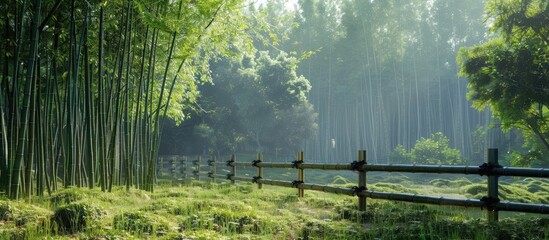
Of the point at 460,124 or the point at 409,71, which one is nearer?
the point at 460,124

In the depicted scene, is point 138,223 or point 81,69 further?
point 81,69

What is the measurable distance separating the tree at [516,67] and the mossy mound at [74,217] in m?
8.43

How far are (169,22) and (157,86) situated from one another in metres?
5.61

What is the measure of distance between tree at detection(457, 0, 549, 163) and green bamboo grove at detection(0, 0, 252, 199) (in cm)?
503

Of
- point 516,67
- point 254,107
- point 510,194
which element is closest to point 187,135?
point 254,107

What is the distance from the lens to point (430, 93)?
37688 millimetres

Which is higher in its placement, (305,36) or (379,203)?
(305,36)

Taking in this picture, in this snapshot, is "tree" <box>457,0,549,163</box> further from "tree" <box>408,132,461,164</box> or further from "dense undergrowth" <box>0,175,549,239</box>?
"tree" <box>408,132,461,164</box>

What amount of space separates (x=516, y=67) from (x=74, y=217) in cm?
876

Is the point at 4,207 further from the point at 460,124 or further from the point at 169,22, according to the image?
the point at 460,124

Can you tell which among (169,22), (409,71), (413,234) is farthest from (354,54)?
(413,234)

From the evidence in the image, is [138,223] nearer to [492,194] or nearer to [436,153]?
[492,194]

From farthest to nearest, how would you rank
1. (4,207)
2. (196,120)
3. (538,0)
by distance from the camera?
(196,120) < (538,0) < (4,207)

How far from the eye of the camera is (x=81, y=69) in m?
9.11
